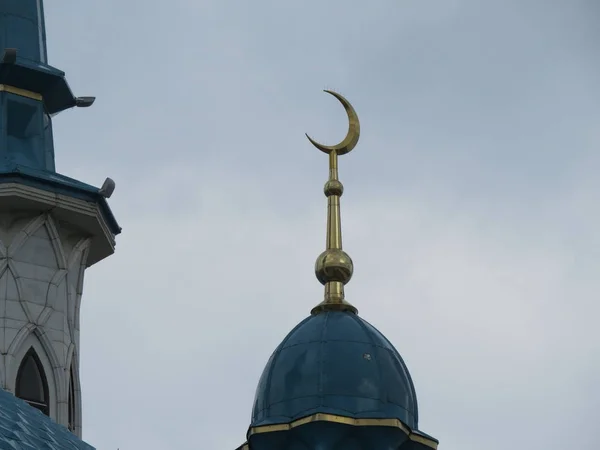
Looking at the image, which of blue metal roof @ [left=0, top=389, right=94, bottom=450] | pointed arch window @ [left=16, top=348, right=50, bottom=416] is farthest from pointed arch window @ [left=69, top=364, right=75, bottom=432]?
blue metal roof @ [left=0, top=389, right=94, bottom=450]

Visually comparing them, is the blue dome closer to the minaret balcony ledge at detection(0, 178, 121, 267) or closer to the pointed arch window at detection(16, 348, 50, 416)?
the pointed arch window at detection(16, 348, 50, 416)

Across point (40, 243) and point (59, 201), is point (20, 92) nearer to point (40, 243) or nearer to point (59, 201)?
point (59, 201)

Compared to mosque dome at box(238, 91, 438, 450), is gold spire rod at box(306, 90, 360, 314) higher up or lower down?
higher up

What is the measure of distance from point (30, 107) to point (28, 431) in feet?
39.7

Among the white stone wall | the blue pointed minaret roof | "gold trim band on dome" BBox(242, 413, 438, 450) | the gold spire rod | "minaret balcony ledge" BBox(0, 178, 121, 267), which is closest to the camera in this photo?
"gold trim band on dome" BBox(242, 413, 438, 450)

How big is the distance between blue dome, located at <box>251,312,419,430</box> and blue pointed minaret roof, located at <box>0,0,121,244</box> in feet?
20.4

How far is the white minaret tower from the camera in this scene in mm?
48031

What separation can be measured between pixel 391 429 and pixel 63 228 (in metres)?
8.91

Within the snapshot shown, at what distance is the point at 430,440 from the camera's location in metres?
44.2

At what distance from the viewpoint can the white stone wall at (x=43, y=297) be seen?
157ft

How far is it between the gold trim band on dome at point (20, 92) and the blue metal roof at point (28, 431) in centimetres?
911

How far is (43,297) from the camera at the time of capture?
4862cm

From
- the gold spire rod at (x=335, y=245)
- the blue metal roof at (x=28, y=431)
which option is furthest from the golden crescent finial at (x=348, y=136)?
the blue metal roof at (x=28, y=431)

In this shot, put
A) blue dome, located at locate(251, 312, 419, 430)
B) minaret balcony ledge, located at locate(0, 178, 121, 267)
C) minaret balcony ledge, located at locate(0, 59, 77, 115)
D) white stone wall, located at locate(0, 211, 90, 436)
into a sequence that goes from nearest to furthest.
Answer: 1. blue dome, located at locate(251, 312, 419, 430)
2. white stone wall, located at locate(0, 211, 90, 436)
3. minaret balcony ledge, located at locate(0, 178, 121, 267)
4. minaret balcony ledge, located at locate(0, 59, 77, 115)
